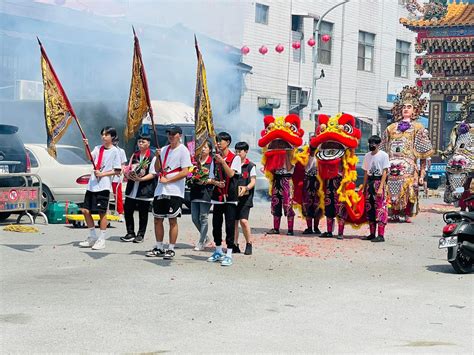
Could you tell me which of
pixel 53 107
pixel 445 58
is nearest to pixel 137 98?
pixel 53 107

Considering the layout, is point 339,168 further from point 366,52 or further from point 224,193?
point 366,52

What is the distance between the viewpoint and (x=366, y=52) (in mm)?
43156

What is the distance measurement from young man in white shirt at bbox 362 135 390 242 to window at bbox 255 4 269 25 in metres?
21.5

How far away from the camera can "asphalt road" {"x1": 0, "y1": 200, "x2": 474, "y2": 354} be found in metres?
7.04

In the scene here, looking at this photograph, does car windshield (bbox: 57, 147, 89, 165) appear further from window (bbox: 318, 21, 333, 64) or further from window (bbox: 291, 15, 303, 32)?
window (bbox: 318, 21, 333, 64)

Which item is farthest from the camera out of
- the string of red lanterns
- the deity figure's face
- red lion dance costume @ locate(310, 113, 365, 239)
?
the string of red lanterns

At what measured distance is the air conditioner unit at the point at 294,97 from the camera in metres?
38.1

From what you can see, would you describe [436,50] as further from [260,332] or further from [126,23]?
[260,332]

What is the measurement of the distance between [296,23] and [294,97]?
10.2ft

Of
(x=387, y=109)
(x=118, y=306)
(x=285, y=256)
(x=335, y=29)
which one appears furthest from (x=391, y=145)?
(x=387, y=109)

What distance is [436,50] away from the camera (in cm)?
A: 3119

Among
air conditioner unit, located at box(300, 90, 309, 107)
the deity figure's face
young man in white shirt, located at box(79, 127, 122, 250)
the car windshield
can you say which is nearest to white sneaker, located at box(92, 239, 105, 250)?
young man in white shirt, located at box(79, 127, 122, 250)

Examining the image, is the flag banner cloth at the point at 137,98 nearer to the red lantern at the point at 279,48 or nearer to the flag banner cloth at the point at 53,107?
the flag banner cloth at the point at 53,107

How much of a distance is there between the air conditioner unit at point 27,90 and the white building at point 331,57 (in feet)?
33.1
